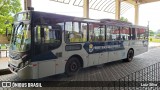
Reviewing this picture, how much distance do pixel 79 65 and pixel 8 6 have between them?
9.77 metres

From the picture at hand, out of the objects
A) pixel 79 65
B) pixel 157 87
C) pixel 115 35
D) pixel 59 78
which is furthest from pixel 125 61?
pixel 157 87

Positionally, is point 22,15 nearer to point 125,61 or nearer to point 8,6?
point 125,61

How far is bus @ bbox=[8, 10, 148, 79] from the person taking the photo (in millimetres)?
5812

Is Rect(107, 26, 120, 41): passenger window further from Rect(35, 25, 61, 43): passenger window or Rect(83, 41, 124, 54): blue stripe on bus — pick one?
Rect(35, 25, 61, 43): passenger window

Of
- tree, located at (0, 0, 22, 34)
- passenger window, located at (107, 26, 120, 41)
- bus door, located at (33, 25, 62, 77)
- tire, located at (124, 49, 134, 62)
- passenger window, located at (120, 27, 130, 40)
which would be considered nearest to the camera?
bus door, located at (33, 25, 62, 77)

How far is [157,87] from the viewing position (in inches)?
184

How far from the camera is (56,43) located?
647cm

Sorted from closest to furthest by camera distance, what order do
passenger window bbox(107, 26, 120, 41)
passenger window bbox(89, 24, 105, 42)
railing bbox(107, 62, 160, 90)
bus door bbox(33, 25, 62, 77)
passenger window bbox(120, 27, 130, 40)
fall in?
railing bbox(107, 62, 160, 90), bus door bbox(33, 25, 62, 77), passenger window bbox(89, 24, 105, 42), passenger window bbox(107, 26, 120, 41), passenger window bbox(120, 27, 130, 40)

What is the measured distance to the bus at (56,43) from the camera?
5812mm

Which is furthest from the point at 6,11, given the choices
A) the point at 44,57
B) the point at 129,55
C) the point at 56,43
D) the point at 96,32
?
the point at 129,55

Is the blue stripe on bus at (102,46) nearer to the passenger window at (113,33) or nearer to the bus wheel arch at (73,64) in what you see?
the passenger window at (113,33)

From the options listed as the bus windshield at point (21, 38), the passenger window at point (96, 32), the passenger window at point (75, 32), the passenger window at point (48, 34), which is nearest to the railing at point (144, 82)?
the passenger window at point (75, 32)

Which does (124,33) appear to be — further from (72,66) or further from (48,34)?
(48,34)

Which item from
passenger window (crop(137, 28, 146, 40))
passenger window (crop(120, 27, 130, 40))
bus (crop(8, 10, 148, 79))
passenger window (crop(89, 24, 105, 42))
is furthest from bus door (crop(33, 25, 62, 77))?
passenger window (crop(137, 28, 146, 40))
